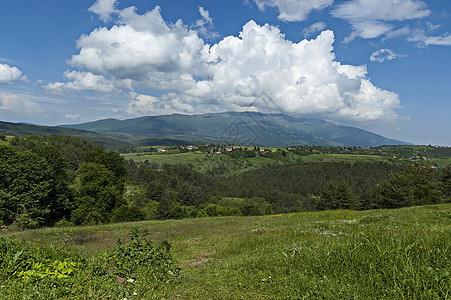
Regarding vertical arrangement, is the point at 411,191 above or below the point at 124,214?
above

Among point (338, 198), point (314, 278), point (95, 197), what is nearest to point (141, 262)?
point (314, 278)

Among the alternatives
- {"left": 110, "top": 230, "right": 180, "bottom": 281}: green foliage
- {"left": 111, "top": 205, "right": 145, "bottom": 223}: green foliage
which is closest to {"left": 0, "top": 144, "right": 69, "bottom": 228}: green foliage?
{"left": 111, "top": 205, "right": 145, "bottom": 223}: green foliage

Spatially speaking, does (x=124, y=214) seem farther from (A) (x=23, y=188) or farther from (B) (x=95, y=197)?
(A) (x=23, y=188)

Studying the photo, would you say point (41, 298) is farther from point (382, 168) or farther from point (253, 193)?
point (382, 168)

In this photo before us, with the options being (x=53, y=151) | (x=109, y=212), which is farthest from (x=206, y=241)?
(x=53, y=151)

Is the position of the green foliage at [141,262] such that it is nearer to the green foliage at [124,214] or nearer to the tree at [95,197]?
the tree at [95,197]

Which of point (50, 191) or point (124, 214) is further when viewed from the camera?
point (124, 214)

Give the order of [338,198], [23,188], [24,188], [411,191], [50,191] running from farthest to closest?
1. [338,198]
2. [411,191]
3. [50,191]
4. [24,188]
5. [23,188]

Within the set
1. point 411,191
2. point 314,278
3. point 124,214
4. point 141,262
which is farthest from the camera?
point 411,191

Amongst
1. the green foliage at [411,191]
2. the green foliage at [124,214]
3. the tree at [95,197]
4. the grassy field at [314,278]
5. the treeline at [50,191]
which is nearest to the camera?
the grassy field at [314,278]

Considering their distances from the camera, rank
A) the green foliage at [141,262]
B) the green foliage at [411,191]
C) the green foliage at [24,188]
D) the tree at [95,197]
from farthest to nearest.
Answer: the green foliage at [411,191] < the tree at [95,197] < the green foliage at [24,188] < the green foliage at [141,262]

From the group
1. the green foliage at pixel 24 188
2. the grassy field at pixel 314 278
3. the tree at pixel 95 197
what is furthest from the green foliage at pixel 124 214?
A: the grassy field at pixel 314 278

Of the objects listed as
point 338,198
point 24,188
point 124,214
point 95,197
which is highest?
point 24,188

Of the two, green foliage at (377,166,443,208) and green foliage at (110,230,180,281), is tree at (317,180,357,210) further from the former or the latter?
green foliage at (110,230,180,281)
